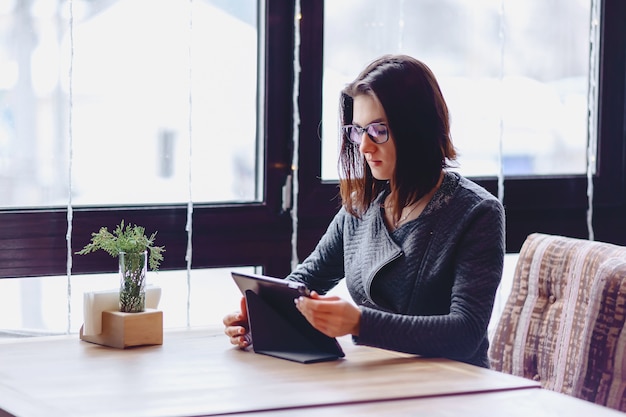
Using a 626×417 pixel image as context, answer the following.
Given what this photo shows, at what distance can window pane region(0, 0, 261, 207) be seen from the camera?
269 centimetres

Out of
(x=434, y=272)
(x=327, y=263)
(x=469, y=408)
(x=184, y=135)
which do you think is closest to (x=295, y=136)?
(x=184, y=135)

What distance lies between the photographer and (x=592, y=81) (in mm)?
3455

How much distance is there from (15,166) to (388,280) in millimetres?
1092

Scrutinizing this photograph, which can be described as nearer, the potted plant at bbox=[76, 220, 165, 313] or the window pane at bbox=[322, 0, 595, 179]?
the potted plant at bbox=[76, 220, 165, 313]

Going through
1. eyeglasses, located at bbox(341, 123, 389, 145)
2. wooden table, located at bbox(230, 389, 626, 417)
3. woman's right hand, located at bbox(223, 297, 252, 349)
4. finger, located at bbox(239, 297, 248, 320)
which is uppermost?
eyeglasses, located at bbox(341, 123, 389, 145)

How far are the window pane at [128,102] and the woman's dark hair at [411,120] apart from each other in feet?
2.27

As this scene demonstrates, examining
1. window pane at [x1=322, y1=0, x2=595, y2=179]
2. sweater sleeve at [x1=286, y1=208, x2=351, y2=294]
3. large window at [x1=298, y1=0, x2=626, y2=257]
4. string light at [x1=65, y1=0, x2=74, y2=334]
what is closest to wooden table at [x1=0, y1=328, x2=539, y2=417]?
sweater sleeve at [x1=286, y1=208, x2=351, y2=294]

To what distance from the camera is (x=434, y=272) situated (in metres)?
2.20

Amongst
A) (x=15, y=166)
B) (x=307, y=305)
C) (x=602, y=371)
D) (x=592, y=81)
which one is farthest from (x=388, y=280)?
(x=592, y=81)

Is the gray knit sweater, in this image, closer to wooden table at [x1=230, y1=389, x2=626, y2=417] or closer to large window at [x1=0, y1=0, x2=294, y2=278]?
wooden table at [x1=230, y1=389, x2=626, y2=417]

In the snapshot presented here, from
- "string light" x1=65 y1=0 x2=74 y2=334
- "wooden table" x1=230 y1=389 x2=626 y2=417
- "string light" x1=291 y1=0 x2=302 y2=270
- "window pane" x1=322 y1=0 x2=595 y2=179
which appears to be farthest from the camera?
"window pane" x1=322 y1=0 x2=595 y2=179

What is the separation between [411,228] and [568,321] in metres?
0.42

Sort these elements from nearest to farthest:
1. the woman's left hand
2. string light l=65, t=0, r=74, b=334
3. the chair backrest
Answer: the woman's left hand, the chair backrest, string light l=65, t=0, r=74, b=334

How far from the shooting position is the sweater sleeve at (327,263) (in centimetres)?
252
